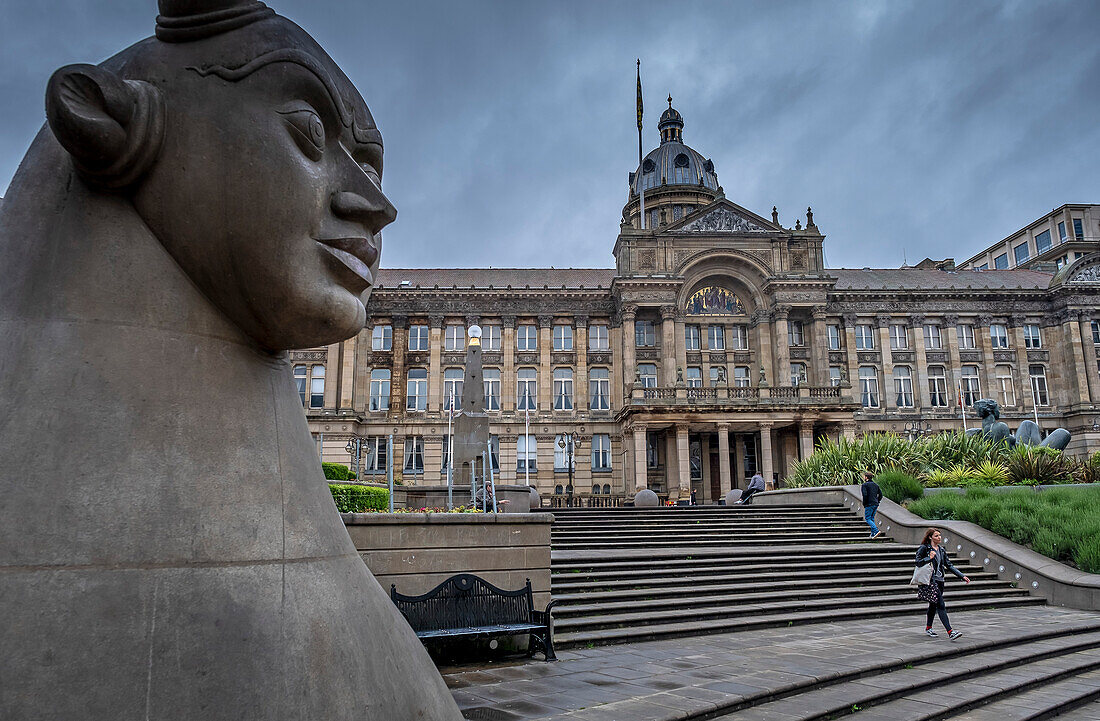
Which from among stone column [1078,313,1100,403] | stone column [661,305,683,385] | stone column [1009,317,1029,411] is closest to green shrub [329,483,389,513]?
stone column [661,305,683,385]

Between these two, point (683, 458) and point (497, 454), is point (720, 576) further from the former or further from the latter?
point (497, 454)

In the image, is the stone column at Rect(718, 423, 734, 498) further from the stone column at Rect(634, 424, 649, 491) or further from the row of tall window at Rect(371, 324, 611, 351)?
the row of tall window at Rect(371, 324, 611, 351)

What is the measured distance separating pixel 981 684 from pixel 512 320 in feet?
132

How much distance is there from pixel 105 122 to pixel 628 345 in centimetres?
4257

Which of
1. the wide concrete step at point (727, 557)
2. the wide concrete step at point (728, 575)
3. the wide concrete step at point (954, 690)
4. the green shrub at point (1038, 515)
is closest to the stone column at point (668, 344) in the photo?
the green shrub at point (1038, 515)

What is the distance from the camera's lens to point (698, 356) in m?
45.5

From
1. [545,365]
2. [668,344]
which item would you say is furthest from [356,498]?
[545,365]

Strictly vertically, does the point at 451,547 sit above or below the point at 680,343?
below

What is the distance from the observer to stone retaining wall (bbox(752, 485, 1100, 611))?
13992 millimetres

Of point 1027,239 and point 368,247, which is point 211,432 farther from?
point 1027,239

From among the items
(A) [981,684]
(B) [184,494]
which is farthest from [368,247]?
(A) [981,684]

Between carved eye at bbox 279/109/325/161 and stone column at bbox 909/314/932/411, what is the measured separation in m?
52.0

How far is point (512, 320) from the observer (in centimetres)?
4719

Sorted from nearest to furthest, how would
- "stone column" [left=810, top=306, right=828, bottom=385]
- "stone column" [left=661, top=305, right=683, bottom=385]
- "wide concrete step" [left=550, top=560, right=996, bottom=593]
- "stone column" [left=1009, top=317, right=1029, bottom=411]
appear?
1. "wide concrete step" [left=550, top=560, right=996, bottom=593]
2. "stone column" [left=661, top=305, right=683, bottom=385]
3. "stone column" [left=810, top=306, right=828, bottom=385]
4. "stone column" [left=1009, top=317, right=1029, bottom=411]
